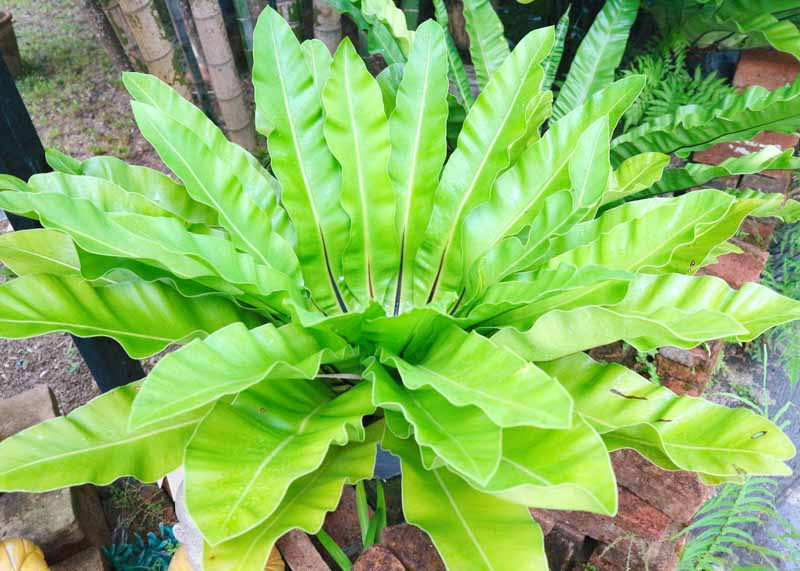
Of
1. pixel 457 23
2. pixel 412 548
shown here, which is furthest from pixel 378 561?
pixel 457 23

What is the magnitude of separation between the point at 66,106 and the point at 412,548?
99.6 inches

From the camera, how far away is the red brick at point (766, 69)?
158cm

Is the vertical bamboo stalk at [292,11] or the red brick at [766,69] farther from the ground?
the vertical bamboo stalk at [292,11]

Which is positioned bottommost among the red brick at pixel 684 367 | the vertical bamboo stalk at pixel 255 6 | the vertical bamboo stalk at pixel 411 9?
the red brick at pixel 684 367

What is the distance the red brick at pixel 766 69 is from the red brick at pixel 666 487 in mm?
1258

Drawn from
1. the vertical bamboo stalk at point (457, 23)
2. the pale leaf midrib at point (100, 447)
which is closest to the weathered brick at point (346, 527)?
the pale leaf midrib at point (100, 447)

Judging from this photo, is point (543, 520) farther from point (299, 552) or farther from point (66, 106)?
point (66, 106)

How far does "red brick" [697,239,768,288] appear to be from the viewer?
130 cm

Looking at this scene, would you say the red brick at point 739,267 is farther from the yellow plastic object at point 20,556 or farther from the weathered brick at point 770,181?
the yellow plastic object at point 20,556

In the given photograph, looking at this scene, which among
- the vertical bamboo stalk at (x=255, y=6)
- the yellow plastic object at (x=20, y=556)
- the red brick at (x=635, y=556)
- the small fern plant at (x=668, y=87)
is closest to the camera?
the red brick at (x=635, y=556)

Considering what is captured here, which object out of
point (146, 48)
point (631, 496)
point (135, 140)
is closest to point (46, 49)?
point (135, 140)

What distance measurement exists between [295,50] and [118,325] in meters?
0.47

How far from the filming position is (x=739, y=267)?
4.32 feet

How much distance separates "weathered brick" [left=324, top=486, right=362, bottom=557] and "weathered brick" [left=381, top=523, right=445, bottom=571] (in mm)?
114
